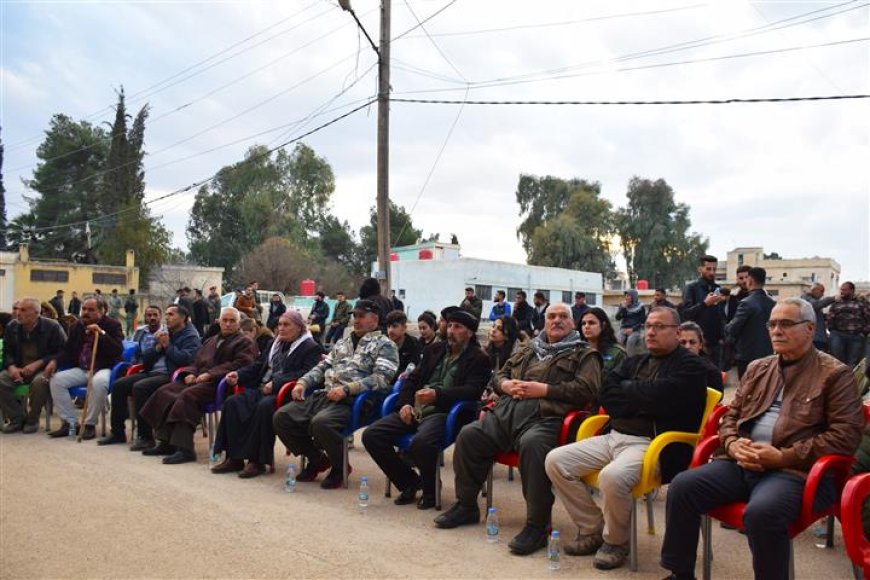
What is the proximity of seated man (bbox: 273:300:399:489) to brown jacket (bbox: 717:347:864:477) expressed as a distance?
3.12 metres

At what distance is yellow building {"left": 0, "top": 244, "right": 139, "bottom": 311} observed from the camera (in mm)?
35438

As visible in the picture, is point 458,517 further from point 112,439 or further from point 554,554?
point 112,439

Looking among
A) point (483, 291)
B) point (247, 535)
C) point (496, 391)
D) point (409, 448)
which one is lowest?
point (247, 535)

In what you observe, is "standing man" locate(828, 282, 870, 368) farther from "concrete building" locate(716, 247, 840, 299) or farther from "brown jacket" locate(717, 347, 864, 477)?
"concrete building" locate(716, 247, 840, 299)

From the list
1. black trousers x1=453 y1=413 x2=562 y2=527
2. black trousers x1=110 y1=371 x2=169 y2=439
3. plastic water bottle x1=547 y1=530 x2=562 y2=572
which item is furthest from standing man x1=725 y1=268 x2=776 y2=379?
black trousers x1=110 y1=371 x2=169 y2=439

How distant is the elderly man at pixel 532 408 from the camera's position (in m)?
4.74

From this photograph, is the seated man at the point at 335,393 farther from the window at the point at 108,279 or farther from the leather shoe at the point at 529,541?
the window at the point at 108,279

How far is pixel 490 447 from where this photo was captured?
16.0 ft

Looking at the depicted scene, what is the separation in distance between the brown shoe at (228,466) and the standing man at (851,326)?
7.86m

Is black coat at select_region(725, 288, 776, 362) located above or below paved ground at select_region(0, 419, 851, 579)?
above

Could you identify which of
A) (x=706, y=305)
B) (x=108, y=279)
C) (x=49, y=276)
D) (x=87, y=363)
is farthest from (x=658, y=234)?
(x=87, y=363)

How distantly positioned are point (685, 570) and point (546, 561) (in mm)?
915

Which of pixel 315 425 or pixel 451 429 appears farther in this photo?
pixel 315 425

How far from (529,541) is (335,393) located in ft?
7.56
